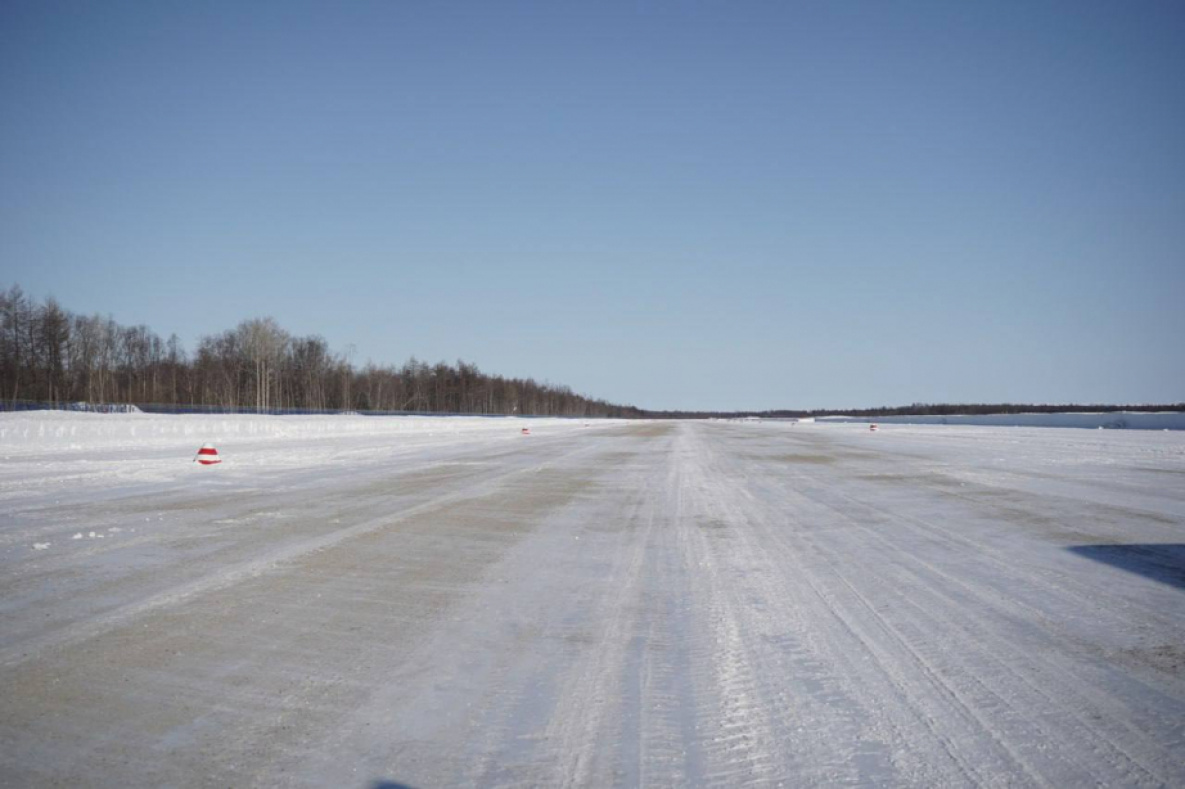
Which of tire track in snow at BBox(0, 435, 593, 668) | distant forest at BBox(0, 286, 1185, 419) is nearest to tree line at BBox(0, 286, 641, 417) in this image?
distant forest at BBox(0, 286, 1185, 419)

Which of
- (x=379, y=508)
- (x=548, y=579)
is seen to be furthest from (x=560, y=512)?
(x=548, y=579)

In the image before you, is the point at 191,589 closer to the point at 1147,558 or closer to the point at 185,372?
the point at 1147,558

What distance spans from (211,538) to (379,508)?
227 centimetres

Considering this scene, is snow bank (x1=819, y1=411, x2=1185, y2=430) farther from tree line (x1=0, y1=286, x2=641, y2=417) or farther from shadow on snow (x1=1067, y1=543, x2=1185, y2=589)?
tree line (x1=0, y1=286, x2=641, y2=417)

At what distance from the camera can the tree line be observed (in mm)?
68625

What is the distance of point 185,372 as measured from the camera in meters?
93.2

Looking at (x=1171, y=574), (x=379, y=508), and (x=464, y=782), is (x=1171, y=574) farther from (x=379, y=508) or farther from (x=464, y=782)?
(x=379, y=508)

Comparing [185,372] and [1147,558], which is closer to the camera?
[1147,558]

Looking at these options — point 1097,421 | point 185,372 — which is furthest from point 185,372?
point 1097,421

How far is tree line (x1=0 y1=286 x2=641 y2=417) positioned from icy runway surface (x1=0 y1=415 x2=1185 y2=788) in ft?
208

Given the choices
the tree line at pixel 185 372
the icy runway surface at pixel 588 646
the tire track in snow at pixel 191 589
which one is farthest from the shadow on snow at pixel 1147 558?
the tree line at pixel 185 372

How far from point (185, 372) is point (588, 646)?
106m

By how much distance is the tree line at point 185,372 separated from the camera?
68625 millimetres

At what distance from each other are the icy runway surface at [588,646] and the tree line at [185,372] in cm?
6332
